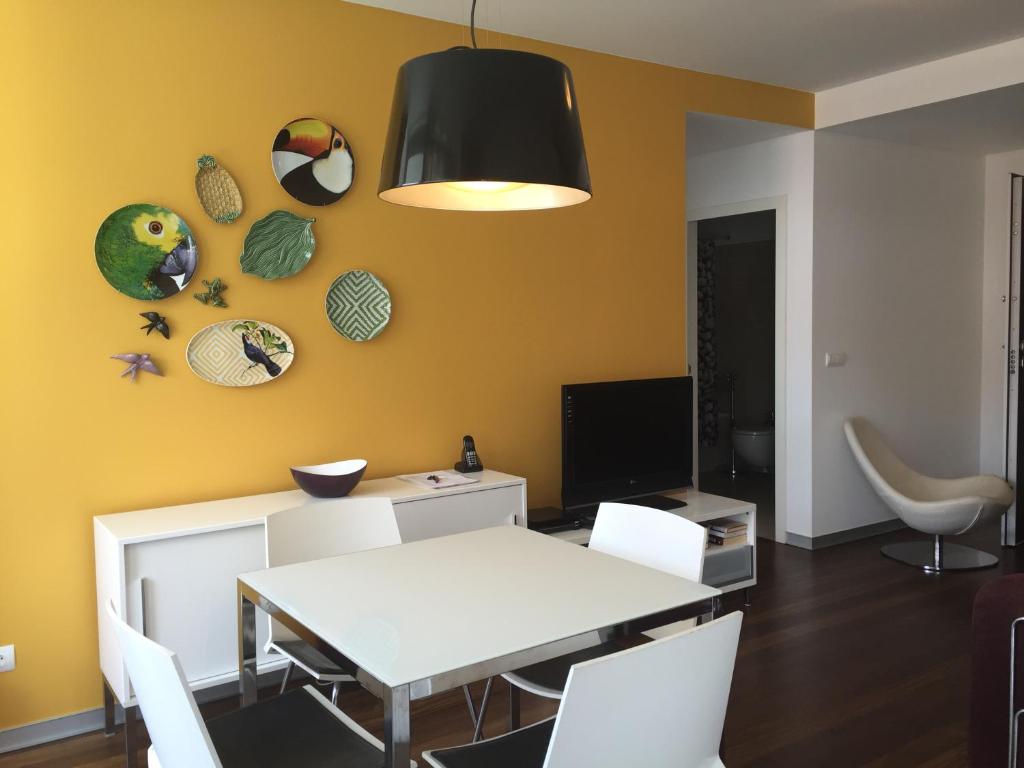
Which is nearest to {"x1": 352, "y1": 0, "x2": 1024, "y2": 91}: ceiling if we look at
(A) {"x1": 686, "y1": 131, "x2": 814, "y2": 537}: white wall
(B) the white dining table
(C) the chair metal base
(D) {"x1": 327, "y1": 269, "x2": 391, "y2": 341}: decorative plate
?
(A) {"x1": 686, "y1": 131, "x2": 814, "y2": 537}: white wall

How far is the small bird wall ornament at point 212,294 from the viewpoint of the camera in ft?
11.3

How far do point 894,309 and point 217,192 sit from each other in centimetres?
443

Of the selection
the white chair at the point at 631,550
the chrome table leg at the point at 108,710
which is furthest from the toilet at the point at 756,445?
the chrome table leg at the point at 108,710

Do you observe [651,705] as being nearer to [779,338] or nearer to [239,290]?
[239,290]

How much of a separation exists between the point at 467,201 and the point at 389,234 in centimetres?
166

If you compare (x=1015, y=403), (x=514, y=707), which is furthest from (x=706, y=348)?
(x=514, y=707)

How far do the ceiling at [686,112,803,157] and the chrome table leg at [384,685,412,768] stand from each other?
3.99m

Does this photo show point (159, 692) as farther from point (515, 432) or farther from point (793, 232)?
point (793, 232)

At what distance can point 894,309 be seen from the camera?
234 inches

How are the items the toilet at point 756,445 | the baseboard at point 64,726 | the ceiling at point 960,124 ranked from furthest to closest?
the toilet at point 756,445
the ceiling at point 960,124
the baseboard at point 64,726

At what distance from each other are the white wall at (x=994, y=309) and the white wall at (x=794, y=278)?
6.23 feet

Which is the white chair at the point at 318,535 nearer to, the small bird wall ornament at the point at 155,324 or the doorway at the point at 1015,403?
the small bird wall ornament at the point at 155,324

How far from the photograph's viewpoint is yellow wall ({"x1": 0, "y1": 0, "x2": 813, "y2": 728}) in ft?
10.3

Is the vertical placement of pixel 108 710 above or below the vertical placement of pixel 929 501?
below
